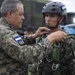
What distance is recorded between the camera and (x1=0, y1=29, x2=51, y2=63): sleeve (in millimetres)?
3398

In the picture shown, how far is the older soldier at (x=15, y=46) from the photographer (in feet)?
11.2

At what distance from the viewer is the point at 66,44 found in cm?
425

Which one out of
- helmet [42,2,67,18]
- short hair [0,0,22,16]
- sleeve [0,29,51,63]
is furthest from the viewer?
helmet [42,2,67,18]

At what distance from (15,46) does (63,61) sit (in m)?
1.06

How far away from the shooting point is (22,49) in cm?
342

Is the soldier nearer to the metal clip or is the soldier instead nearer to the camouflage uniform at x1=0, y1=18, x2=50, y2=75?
the metal clip

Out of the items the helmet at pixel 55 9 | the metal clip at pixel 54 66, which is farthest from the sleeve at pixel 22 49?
the helmet at pixel 55 9

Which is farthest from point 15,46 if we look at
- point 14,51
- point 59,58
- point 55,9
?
point 55,9

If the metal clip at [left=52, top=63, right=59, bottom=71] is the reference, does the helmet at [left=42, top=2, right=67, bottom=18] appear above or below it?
above

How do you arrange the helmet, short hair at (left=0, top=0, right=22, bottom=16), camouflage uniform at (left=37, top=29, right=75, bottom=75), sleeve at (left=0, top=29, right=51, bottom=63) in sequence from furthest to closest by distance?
the helmet, camouflage uniform at (left=37, top=29, right=75, bottom=75), short hair at (left=0, top=0, right=22, bottom=16), sleeve at (left=0, top=29, right=51, bottom=63)

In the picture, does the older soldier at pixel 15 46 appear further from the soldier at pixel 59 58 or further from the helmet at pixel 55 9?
the helmet at pixel 55 9

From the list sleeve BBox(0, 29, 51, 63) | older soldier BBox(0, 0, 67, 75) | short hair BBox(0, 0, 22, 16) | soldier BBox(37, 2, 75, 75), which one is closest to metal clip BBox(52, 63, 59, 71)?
soldier BBox(37, 2, 75, 75)

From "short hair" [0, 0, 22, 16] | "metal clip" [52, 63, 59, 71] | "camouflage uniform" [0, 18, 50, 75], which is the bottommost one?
"metal clip" [52, 63, 59, 71]

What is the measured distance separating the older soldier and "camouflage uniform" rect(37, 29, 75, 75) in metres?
0.69
